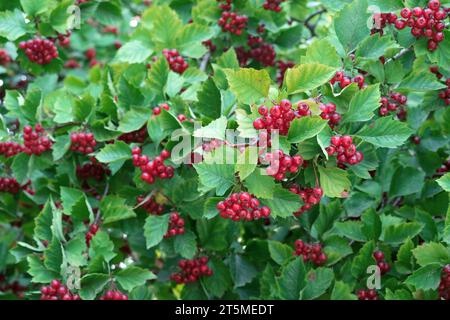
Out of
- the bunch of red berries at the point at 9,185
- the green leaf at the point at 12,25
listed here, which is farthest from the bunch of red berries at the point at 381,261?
the green leaf at the point at 12,25

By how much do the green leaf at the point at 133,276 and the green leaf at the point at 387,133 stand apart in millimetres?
845

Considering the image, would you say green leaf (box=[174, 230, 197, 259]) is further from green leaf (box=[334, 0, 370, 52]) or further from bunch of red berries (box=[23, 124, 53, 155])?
green leaf (box=[334, 0, 370, 52])

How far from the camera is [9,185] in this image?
2.72m

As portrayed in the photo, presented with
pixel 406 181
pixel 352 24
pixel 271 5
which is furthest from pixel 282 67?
pixel 352 24

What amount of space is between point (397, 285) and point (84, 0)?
1.72 meters

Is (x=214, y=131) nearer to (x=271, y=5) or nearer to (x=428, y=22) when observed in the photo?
(x=428, y=22)

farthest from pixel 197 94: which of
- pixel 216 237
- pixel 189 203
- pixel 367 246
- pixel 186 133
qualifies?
pixel 367 246

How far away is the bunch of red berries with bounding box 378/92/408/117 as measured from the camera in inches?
86.1

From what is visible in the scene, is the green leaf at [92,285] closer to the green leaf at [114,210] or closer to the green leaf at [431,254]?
the green leaf at [114,210]

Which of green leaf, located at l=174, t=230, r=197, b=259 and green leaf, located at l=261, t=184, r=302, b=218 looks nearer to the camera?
green leaf, located at l=261, t=184, r=302, b=218

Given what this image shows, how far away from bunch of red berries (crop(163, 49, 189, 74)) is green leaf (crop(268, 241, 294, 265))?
0.81 m

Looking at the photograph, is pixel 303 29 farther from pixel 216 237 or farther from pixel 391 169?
pixel 216 237

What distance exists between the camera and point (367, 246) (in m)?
2.19

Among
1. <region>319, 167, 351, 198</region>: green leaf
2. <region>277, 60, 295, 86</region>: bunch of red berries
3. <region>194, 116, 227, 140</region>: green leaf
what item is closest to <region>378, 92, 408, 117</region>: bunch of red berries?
<region>319, 167, 351, 198</region>: green leaf
